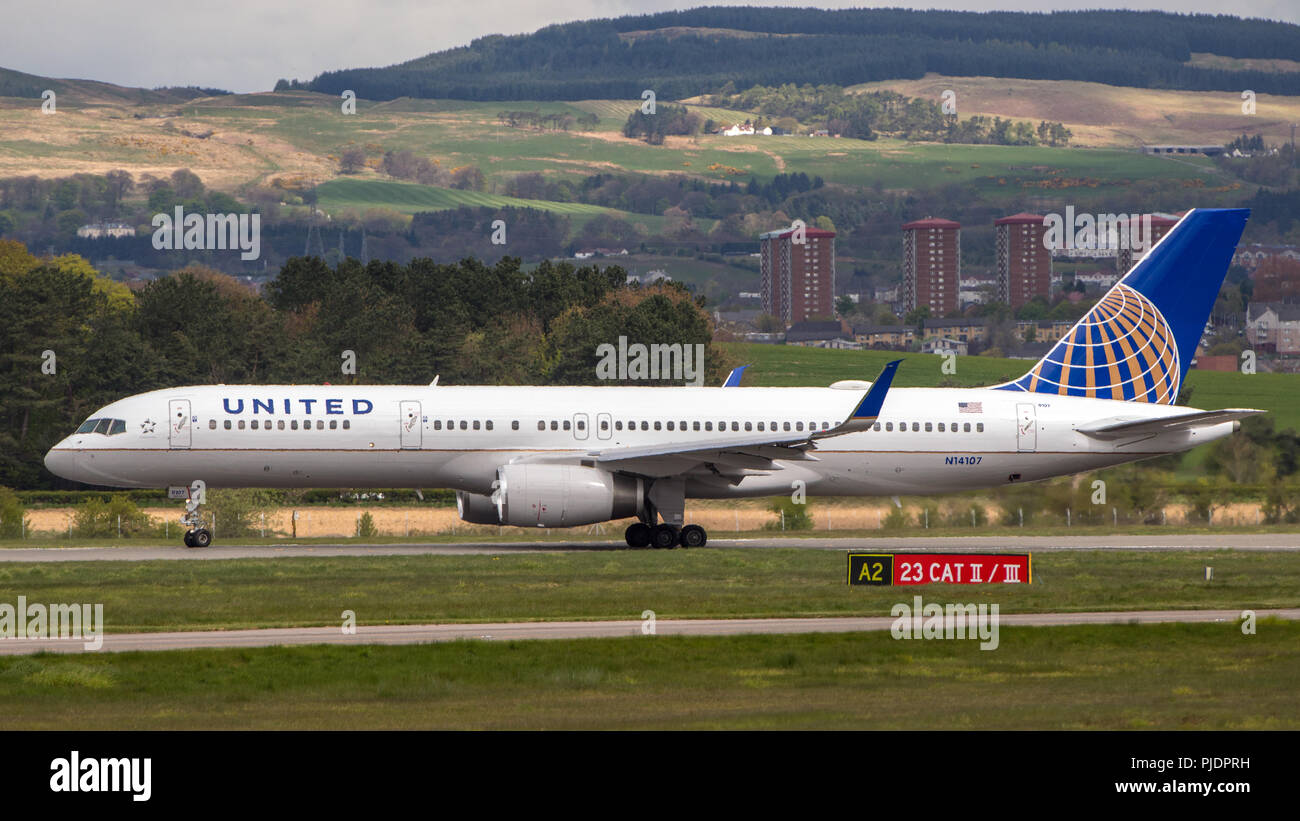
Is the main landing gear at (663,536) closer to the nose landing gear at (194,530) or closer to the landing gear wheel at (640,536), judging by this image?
the landing gear wheel at (640,536)

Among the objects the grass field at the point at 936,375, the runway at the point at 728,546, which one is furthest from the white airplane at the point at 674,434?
the grass field at the point at 936,375

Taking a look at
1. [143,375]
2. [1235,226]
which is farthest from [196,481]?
[143,375]

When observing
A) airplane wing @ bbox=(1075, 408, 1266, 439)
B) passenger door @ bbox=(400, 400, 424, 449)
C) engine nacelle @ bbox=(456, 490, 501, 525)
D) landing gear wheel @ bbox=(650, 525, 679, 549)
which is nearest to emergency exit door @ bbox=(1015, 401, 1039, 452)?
airplane wing @ bbox=(1075, 408, 1266, 439)

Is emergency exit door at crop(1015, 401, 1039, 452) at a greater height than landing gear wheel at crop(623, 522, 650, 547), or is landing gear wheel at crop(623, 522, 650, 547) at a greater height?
emergency exit door at crop(1015, 401, 1039, 452)

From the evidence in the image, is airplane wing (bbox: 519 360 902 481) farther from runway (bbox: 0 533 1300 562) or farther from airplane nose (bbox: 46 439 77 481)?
airplane nose (bbox: 46 439 77 481)

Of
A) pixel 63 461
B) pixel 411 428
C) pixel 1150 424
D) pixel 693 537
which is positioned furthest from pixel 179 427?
pixel 1150 424

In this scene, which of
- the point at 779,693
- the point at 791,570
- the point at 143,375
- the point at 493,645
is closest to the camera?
the point at 779,693

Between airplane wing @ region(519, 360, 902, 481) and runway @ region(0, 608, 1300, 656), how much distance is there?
12.8 meters

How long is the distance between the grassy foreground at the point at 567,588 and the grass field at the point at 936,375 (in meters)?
76.1

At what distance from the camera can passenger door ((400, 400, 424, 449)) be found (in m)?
44.1

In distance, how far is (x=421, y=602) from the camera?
31.8 m

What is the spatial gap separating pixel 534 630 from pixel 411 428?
57.2 feet
